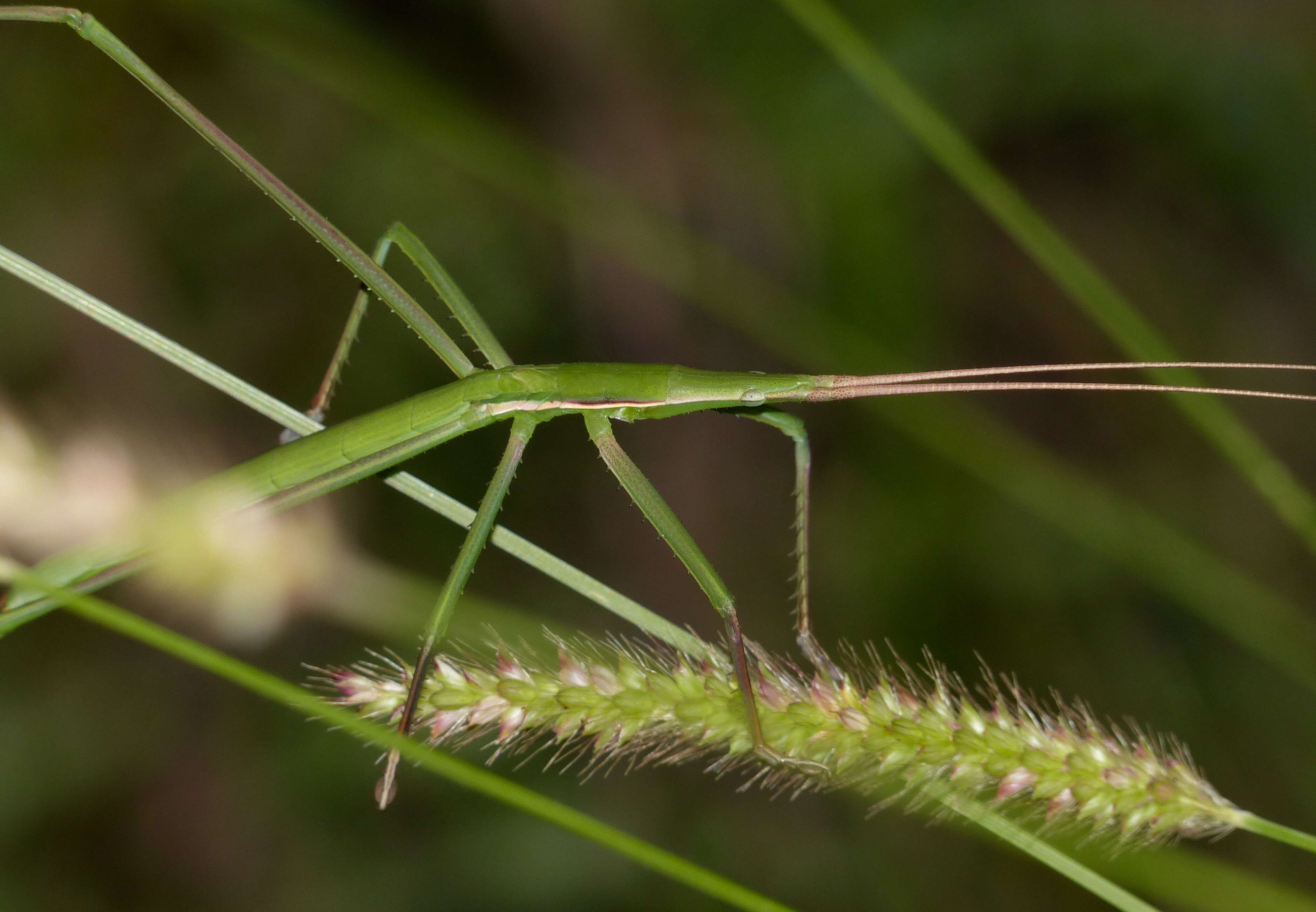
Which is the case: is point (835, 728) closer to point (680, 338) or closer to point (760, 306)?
point (760, 306)

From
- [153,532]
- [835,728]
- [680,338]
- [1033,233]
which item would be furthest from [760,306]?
[153,532]

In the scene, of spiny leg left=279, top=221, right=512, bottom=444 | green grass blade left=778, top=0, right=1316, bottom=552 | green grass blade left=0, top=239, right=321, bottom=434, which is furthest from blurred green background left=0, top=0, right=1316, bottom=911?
green grass blade left=0, top=239, right=321, bottom=434

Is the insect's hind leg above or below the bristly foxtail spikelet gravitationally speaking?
above

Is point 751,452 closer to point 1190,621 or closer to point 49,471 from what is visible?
point 1190,621

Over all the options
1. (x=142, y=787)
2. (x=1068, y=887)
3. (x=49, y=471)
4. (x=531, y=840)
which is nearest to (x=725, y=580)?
(x=531, y=840)

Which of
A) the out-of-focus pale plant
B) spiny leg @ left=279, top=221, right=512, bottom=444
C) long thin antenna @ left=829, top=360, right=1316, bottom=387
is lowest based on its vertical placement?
the out-of-focus pale plant

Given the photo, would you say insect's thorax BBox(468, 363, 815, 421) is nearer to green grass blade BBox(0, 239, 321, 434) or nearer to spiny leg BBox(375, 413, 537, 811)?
spiny leg BBox(375, 413, 537, 811)
